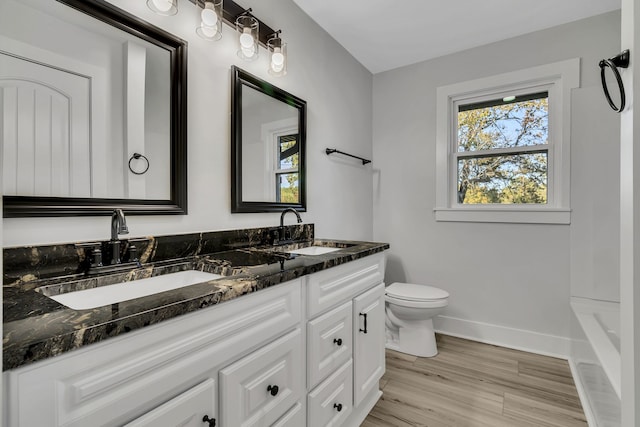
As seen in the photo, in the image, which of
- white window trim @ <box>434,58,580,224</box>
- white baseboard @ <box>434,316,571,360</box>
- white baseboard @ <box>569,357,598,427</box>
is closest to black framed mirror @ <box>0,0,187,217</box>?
white window trim @ <box>434,58,580,224</box>

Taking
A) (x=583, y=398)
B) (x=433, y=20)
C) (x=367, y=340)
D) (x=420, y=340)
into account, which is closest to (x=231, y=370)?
(x=367, y=340)

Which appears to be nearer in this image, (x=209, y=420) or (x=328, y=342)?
(x=209, y=420)

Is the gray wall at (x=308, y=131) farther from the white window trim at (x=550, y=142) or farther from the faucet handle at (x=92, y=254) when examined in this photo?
the white window trim at (x=550, y=142)

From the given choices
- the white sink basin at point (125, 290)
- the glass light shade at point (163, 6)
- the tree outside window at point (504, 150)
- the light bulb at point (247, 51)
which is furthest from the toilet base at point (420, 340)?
the glass light shade at point (163, 6)

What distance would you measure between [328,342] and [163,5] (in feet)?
5.02

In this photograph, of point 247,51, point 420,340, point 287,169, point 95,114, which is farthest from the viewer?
point 420,340

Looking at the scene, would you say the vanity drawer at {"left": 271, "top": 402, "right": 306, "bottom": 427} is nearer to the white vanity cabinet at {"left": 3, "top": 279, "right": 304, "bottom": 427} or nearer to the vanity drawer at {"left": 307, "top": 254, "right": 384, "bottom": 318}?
the white vanity cabinet at {"left": 3, "top": 279, "right": 304, "bottom": 427}

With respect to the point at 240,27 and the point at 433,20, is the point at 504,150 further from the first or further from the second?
the point at 240,27

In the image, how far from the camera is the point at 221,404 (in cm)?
84

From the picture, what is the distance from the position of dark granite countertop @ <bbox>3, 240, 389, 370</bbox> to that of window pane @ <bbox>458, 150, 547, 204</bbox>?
6.57 feet

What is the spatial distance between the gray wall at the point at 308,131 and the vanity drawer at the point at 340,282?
0.63 m

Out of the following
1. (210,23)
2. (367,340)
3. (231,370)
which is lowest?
(367,340)

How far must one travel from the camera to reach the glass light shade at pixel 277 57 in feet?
5.89

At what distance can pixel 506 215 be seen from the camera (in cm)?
250
